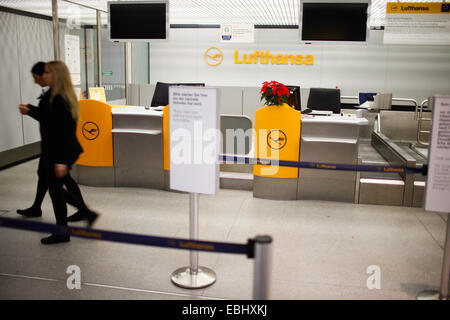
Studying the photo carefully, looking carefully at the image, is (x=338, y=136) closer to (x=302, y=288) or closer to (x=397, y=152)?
(x=397, y=152)

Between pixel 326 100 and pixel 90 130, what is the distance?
3.72 metres

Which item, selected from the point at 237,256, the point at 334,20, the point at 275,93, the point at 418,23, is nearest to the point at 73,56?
the point at 275,93

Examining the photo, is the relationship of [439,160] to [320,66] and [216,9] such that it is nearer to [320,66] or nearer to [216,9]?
[216,9]

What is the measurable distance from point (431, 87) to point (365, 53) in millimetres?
1769

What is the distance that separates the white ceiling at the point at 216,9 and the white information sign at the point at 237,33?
196mm

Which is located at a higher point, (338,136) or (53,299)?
(338,136)

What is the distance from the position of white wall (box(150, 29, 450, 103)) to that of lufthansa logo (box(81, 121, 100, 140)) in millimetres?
6094

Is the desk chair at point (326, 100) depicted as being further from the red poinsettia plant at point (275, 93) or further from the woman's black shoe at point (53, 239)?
the woman's black shoe at point (53, 239)

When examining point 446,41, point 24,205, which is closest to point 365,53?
point 446,41

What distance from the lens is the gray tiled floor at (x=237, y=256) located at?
3090 millimetres

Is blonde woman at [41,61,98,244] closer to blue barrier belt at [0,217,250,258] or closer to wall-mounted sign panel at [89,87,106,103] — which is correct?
blue barrier belt at [0,217,250,258]

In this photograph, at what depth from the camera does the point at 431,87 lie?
34.0 feet

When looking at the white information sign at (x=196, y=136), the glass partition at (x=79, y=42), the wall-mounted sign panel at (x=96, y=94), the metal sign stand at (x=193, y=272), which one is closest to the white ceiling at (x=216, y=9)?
the glass partition at (x=79, y=42)
